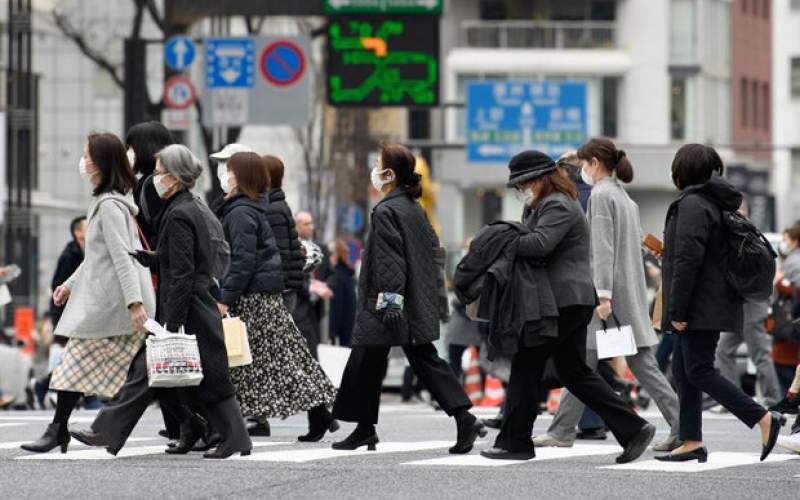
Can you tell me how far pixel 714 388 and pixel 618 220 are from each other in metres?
1.84

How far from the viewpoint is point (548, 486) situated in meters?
10.6

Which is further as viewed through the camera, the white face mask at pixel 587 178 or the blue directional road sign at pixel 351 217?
the blue directional road sign at pixel 351 217

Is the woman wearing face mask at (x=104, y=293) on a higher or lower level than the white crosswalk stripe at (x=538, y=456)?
higher

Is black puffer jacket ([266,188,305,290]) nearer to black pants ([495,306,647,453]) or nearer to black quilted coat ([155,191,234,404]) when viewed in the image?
A: black quilted coat ([155,191,234,404])

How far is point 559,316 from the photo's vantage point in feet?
A: 38.2

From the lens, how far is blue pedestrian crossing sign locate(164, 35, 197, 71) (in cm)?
2884

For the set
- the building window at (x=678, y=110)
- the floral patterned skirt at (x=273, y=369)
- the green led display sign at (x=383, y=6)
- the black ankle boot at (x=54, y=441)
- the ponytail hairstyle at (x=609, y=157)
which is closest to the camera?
the black ankle boot at (x=54, y=441)

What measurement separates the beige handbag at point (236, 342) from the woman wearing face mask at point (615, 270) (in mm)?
1961

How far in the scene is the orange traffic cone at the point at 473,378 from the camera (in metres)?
24.8

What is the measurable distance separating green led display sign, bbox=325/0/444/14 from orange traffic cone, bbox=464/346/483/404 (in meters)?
4.97

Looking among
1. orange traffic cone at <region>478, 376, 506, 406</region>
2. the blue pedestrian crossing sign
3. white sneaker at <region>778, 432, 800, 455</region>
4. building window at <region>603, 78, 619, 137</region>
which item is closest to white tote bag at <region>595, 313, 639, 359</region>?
white sneaker at <region>778, 432, 800, 455</region>

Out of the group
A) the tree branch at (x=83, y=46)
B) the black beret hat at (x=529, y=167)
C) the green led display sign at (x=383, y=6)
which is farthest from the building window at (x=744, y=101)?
the black beret hat at (x=529, y=167)

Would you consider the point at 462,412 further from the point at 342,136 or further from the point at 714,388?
the point at 342,136

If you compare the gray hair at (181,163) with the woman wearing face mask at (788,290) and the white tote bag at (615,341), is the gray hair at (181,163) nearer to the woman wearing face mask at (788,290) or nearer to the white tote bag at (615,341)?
the white tote bag at (615,341)
